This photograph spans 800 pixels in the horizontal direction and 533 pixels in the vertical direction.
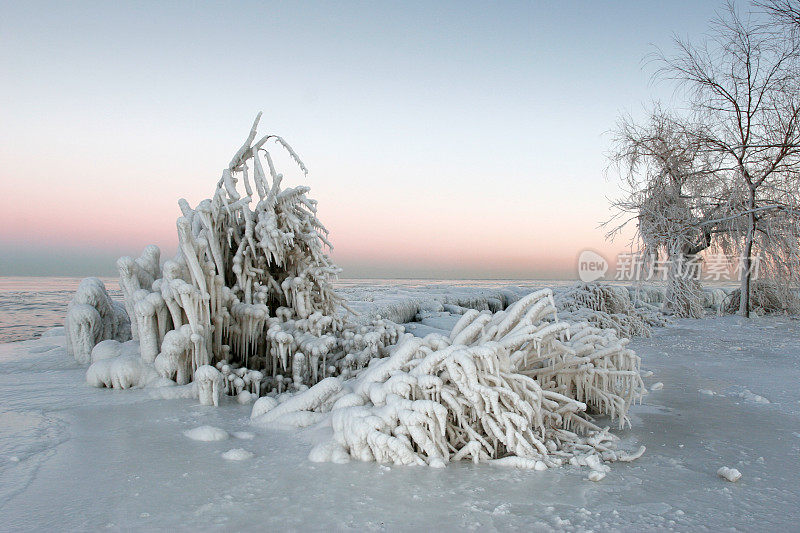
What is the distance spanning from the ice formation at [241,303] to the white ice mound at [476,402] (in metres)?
1.34

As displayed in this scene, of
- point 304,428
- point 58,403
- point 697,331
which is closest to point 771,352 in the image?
point 697,331

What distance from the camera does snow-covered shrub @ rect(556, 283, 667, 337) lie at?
9641 mm

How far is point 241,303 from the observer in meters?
5.55

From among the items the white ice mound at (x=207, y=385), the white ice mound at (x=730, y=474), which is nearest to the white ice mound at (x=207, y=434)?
the white ice mound at (x=207, y=385)

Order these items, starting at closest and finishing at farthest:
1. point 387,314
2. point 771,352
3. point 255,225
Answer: point 255,225
point 771,352
point 387,314

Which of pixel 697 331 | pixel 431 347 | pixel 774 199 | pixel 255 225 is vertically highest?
pixel 774 199

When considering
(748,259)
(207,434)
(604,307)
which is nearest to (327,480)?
(207,434)

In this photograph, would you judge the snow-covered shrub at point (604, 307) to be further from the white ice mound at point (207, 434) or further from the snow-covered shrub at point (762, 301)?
the white ice mound at point (207, 434)

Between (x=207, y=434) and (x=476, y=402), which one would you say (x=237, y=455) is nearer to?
(x=207, y=434)

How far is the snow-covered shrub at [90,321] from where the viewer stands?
6035 mm

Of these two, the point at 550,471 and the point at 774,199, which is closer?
the point at 550,471

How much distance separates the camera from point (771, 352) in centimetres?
772

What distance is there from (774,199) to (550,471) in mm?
13467

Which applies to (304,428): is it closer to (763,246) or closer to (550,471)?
(550,471)
